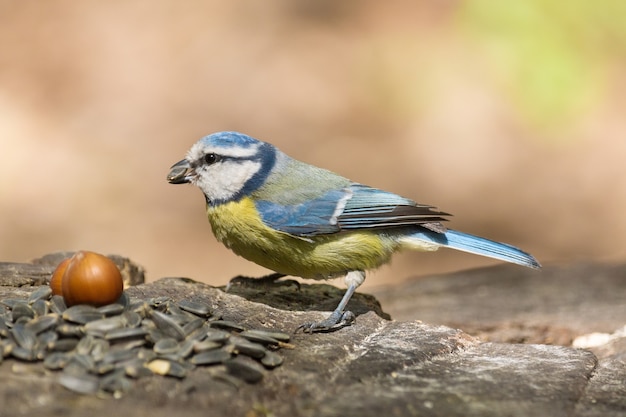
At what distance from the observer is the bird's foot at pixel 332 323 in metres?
3.48

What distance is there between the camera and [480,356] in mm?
3303

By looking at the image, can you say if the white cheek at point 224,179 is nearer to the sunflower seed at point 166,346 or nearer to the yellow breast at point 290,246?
the yellow breast at point 290,246

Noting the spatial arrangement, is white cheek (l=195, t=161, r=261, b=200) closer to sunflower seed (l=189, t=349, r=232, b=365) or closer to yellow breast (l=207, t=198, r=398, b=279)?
yellow breast (l=207, t=198, r=398, b=279)

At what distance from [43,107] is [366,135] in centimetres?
327

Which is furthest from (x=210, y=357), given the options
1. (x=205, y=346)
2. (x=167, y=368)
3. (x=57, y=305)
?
(x=57, y=305)

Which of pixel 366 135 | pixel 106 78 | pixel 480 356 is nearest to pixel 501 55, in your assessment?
pixel 366 135

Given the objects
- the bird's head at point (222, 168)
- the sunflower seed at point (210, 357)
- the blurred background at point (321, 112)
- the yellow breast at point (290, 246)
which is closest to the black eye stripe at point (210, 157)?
the bird's head at point (222, 168)

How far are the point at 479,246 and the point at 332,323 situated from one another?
99cm

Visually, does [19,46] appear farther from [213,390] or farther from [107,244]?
[213,390]

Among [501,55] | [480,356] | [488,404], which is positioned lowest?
[488,404]

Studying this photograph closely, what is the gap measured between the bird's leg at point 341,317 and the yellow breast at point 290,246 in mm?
54

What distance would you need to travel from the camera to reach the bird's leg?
349cm

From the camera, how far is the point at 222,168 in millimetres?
4102

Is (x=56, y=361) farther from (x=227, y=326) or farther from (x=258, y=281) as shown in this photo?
(x=258, y=281)
